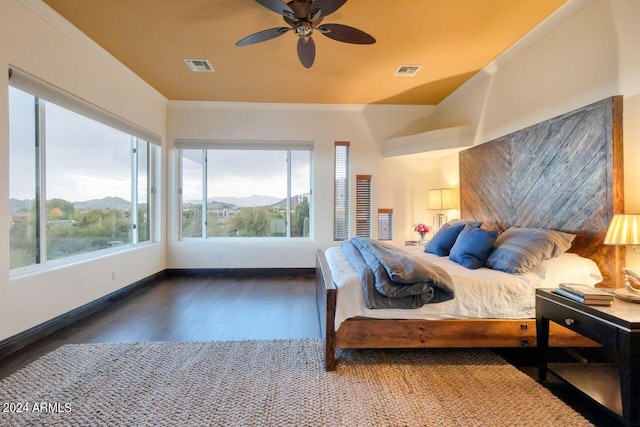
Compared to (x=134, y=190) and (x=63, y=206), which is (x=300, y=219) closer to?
(x=134, y=190)

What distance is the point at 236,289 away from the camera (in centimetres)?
389

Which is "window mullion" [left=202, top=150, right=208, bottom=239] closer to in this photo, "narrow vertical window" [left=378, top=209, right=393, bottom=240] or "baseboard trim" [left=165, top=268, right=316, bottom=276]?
"baseboard trim" [left=165, top=268, right=316, bottom=276]

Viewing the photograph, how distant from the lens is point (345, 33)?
2334 millimetres

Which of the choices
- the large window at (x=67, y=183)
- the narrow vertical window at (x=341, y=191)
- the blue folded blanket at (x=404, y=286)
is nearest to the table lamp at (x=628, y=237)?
the blue folded blanket at (x=404, y=286)

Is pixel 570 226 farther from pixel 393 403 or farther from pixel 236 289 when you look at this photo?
pixel 236 289

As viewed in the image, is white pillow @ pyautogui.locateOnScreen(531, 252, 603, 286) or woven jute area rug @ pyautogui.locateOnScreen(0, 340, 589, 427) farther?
white pillow @ pyautogui.locateOnScreen(531, 252, 603, 286)

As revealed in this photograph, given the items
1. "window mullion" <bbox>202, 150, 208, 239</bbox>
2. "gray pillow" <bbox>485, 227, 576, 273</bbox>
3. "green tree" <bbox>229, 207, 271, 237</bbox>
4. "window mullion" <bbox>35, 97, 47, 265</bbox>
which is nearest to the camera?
"gray pillow" <bbox>485, 227, 576, 273</bbox>

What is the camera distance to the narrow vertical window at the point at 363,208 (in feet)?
15.8

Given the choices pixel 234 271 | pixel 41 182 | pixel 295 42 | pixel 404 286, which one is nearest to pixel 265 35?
pixel 295 42

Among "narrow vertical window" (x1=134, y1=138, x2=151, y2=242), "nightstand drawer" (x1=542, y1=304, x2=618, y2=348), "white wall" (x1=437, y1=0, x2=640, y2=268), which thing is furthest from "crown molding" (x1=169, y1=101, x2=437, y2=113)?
"nightstand drawer" (x1=542, y1=304, x2=618, y2=348)

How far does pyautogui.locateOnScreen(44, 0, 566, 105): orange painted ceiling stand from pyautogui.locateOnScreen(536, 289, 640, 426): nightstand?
97.1 inches

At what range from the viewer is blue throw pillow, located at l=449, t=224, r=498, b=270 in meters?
2.47

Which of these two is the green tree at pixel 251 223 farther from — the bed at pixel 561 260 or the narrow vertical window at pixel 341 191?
the bed at pixel 561 260

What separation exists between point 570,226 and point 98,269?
482 cm
